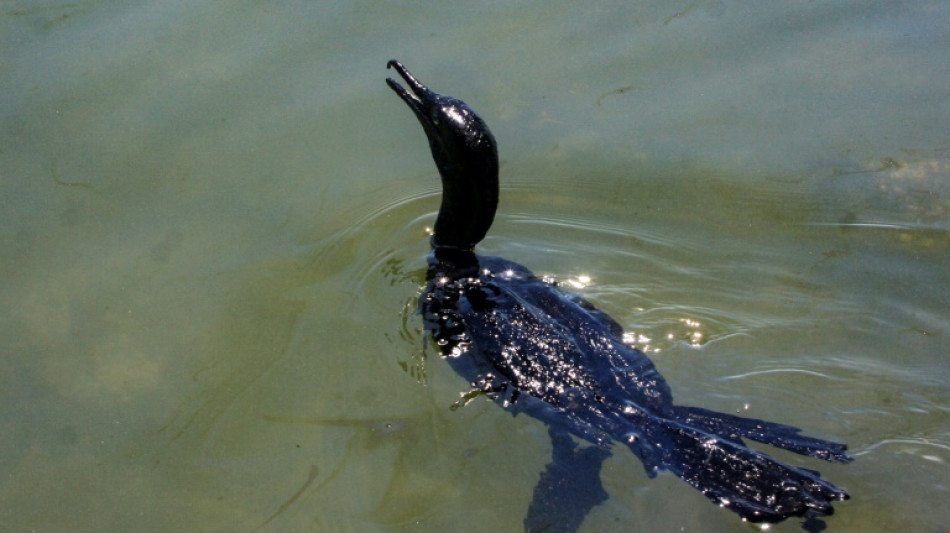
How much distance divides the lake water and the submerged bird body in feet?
0.43

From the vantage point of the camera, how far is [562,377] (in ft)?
13.9

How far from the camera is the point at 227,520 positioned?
398 cm

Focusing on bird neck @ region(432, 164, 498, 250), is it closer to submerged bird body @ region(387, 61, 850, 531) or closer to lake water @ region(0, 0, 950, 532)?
submerged bird body @ region(387, 61, 850, 531)

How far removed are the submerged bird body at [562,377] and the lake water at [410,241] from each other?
132mm

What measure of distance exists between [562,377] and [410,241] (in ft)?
5.16

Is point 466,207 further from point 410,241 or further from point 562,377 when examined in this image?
point 562,377

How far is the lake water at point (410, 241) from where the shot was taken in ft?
13.5

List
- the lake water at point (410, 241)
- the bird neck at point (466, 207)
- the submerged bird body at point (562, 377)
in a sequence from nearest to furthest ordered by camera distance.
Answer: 1. the submerged bird body at point (562, 377)
2. the lake water at point (410, 241)
3. the bird neck at point (466, 207)

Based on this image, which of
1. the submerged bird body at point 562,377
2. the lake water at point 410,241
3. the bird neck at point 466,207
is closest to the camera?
the submerged bird body at point 562,377

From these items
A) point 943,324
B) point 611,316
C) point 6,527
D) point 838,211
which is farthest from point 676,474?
point 6,527

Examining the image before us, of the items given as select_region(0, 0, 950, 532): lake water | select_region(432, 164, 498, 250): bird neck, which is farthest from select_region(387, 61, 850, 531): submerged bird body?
select_region(0, 0, 950, 532): lake water

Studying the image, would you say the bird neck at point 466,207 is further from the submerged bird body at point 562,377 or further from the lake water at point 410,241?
the lake water at point 410,241

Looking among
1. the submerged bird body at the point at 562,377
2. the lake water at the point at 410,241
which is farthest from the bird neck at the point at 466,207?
the lake water at the point at 410,241

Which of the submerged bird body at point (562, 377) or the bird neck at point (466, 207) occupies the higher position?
the bird neck at point (466, 207)
